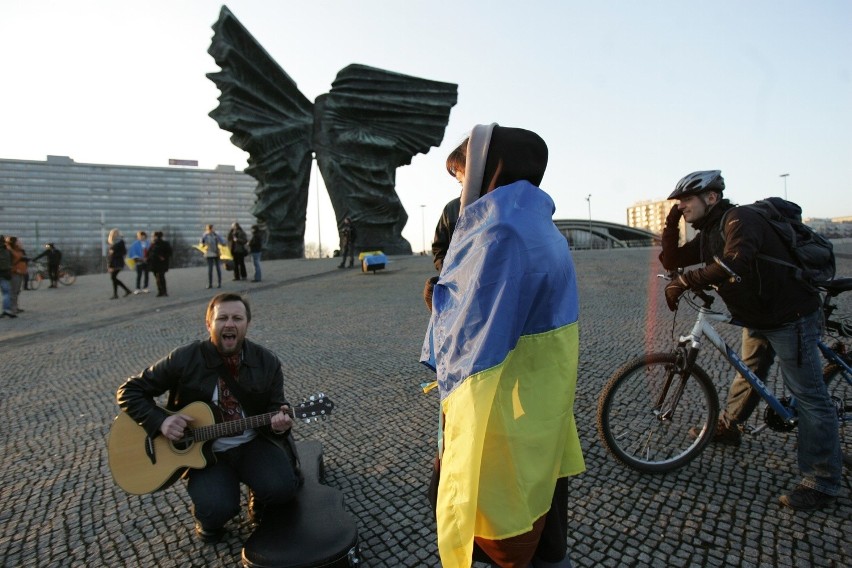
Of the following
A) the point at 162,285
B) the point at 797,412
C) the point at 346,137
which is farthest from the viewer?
the point at 346,137

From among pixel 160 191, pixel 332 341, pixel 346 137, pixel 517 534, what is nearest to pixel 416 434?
pixel 517 534

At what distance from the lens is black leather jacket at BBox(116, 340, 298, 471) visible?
8.14 ft

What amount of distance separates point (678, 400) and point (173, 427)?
8.60 ft

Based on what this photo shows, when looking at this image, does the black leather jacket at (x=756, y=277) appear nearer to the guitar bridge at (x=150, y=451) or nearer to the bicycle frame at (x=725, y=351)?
the bicycle frame at (x=725, y=351)

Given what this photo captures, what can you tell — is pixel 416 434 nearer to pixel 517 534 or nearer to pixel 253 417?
pixel 253 417

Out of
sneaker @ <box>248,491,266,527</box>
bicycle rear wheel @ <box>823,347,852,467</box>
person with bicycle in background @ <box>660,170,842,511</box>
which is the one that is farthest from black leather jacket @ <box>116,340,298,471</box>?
bicycle rear wheel @ <box>823,347,852,467</box>

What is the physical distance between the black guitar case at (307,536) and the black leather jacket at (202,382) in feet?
0.95

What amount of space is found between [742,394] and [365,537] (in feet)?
7.43

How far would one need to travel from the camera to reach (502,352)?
1.23 metres

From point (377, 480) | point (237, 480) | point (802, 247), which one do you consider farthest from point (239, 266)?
point (802, 247)

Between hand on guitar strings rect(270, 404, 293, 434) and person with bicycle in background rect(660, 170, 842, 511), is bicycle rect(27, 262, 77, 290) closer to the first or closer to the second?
hand on guitar strings rect(270, 404, 293, 434)

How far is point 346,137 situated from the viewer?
23141 mm

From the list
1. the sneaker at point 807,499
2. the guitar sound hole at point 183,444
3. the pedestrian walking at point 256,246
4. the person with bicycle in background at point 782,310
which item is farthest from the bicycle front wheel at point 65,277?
the sneaker at point 807,499

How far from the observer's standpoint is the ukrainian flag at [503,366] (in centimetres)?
124
